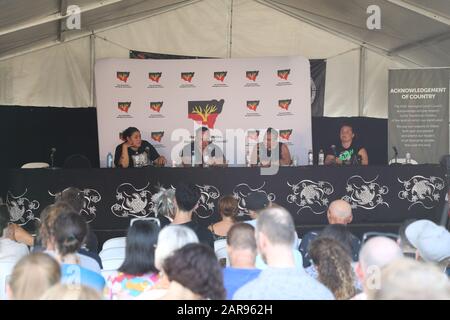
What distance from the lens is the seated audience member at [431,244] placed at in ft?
9.65

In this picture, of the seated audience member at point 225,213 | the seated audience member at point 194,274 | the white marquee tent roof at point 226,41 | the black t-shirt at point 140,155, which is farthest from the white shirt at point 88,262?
the white marquee tent roof at point 226,41

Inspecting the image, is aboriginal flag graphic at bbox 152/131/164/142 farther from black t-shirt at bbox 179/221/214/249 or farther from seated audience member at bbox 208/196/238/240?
black t-shirt at bbox 179/221/214/249

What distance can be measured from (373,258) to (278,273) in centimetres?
Result: 35

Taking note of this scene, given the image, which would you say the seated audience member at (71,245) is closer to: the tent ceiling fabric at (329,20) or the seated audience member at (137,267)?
the seated audience member at (137,267)

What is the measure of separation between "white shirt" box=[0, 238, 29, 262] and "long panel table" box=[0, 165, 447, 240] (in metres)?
2.59

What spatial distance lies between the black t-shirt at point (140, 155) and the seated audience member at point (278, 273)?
476 cm

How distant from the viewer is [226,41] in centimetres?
818

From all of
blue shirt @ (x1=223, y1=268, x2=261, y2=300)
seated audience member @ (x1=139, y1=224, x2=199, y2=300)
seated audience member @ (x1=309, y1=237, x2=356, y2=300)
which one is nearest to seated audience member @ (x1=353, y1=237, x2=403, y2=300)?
seated audience member @ (x1=309, y1=237, x2=356, y2=300)

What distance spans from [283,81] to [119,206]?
316cm

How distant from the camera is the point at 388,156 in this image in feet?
27.0

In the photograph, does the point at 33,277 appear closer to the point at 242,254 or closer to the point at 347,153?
the point at 242,254
